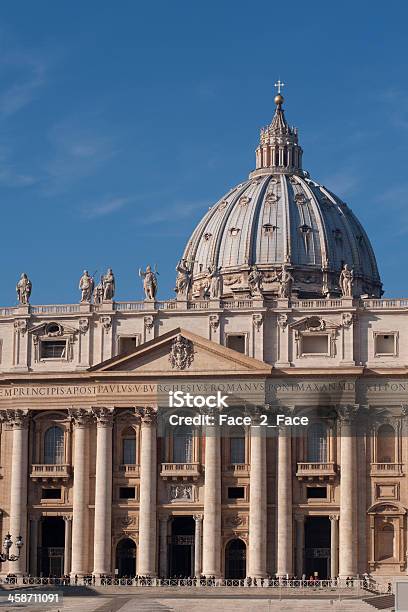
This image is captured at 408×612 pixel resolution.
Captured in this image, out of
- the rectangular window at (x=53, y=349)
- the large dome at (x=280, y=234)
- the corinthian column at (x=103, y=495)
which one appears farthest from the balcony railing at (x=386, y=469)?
the large dome at (x=280, y=234)

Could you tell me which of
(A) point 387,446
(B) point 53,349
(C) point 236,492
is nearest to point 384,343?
(A) point 387,446

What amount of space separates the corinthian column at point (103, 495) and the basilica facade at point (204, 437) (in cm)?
9

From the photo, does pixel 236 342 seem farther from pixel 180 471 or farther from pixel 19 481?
pixel 19 481

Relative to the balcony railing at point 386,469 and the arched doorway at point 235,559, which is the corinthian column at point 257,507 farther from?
the balcony railing at point 386,469

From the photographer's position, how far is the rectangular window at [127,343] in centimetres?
11725

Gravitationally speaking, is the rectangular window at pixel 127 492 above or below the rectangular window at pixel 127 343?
below

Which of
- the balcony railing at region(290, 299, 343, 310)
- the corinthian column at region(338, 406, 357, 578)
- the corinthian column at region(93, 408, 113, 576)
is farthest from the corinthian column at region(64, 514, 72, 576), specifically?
the balcony railing at region(290, 299, 343, 310)

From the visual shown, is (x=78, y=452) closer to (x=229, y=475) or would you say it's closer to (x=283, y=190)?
(x=229, y=475)

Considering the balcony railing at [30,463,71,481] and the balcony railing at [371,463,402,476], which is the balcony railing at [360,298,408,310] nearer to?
the balcony railing at [371,463,402,476]

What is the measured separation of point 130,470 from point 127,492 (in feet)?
4.89

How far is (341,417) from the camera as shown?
113 metres

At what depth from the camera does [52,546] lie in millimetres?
117000

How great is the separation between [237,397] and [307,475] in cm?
684

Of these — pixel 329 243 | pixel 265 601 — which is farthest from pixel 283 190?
pixel 265 601
